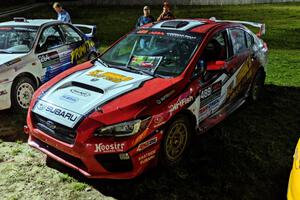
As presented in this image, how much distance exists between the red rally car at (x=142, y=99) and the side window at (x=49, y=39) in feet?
6.21

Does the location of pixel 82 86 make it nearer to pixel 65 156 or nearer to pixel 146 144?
pixel 65 156

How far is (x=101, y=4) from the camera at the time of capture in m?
30.6

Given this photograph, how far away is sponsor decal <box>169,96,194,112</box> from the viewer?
4.20m

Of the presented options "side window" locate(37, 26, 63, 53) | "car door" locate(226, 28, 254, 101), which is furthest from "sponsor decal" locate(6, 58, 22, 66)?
"car door" locate(226, 28, 254, 101)

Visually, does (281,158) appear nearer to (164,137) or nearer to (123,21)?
(164,137)

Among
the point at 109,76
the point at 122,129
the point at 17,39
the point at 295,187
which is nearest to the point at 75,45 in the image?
the point at 17,39

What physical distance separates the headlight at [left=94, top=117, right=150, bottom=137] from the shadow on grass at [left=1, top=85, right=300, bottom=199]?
0.72 metres

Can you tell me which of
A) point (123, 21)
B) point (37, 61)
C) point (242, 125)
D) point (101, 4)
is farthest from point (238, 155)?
point (101, 4)

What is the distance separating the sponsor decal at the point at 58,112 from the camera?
391 centimetres

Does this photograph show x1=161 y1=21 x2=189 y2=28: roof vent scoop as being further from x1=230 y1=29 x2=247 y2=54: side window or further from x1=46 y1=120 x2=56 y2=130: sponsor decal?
x1=46 y1=120 x2=56 y2=130: sponsor decal

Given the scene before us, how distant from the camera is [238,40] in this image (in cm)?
584

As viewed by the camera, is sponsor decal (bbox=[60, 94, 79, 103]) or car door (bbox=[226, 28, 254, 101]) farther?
car door (bbox=[226, 28, 254, 101])

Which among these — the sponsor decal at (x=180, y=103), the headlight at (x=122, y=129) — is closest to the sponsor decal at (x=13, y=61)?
the headlight at (x=122, y=129)

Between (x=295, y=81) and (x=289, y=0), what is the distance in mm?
25104
